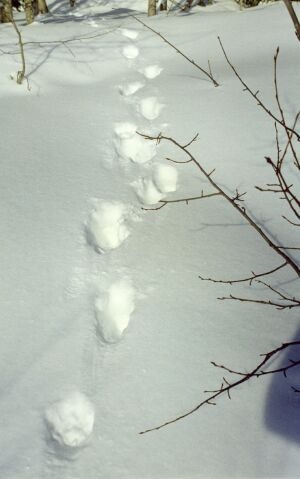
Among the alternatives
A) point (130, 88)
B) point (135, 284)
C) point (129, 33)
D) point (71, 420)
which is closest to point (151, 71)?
point (130, 88)

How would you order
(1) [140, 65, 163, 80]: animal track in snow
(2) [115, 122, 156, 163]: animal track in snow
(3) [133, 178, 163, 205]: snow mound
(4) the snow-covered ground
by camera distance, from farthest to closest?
(1) [140, 65, 163, 80]: animal track in snow < (2) [115, 122, 156, 163]: animal track in snow < (3) [133, 178, 163, 205]: snow mound < (4) the snow-covered ground

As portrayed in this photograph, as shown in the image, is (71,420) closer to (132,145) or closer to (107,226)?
(107,226)

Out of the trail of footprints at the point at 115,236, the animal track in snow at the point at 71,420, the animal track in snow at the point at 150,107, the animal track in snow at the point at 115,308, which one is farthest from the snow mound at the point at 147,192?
the animal track in snow at the point at 71,420

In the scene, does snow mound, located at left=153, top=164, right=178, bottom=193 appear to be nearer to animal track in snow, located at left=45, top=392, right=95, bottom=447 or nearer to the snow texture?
animal track in snow, located at left=45, top=392, right=95, bottom=447

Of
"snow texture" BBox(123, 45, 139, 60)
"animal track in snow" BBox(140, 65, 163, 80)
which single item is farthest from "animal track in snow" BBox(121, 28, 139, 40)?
"animal track in snow" BBox(140, 65, 163, 80)

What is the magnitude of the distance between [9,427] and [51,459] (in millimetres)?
148

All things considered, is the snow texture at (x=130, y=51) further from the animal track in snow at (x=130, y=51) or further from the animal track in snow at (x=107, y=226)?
the animal track in snow at (x=107, y=226)

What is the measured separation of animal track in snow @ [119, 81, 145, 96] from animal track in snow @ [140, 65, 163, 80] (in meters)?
0.14

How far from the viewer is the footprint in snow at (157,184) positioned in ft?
6.73

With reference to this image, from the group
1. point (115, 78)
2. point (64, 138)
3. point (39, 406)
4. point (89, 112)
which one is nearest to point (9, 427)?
point (39, 406)

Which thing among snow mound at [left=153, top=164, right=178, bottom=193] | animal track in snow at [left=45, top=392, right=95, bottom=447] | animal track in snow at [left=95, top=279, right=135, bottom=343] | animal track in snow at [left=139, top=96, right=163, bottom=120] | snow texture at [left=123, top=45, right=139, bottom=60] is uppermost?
snow texture at [left=123, top=45, right=139, bottom=60]

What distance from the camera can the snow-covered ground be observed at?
1167 mm

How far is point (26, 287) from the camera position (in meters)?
1.56

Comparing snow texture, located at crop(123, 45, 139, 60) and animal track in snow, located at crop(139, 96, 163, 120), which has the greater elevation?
snow texture, located at crop(123, 45, 139, 60)
